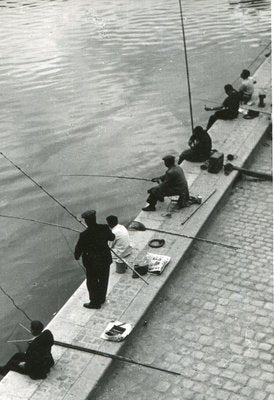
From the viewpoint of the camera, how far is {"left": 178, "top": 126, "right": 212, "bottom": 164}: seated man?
44.4ft

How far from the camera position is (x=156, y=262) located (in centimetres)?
985

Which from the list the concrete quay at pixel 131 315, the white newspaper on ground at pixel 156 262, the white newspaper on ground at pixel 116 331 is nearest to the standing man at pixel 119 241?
the concrete quay at pixel 131 315

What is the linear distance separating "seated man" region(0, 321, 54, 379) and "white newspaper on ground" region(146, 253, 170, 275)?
2.60m

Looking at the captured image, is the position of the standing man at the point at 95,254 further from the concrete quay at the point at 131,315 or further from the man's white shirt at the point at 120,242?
the man's white shirt at the point at 120,242

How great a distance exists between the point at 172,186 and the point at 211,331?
3.82 m

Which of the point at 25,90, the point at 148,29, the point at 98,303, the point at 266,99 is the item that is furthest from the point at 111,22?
the point at 98,303

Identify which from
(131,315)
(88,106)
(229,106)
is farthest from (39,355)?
(88,106)

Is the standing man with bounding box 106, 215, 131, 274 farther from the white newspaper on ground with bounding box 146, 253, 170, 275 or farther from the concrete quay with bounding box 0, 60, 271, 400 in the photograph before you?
the white newspaper on ground with bounding box 146, 253, 170, 275

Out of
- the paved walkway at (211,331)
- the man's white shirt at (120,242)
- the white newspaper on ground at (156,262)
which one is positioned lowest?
the paved walkway at (211,331)

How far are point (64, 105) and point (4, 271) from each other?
11488 mm

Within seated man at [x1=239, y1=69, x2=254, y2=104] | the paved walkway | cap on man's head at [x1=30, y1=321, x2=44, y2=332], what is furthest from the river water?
the paved walkway

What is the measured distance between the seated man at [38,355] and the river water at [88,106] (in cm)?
206

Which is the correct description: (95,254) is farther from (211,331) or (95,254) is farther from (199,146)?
(199,146)

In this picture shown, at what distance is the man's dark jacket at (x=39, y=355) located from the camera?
759 centimetres
